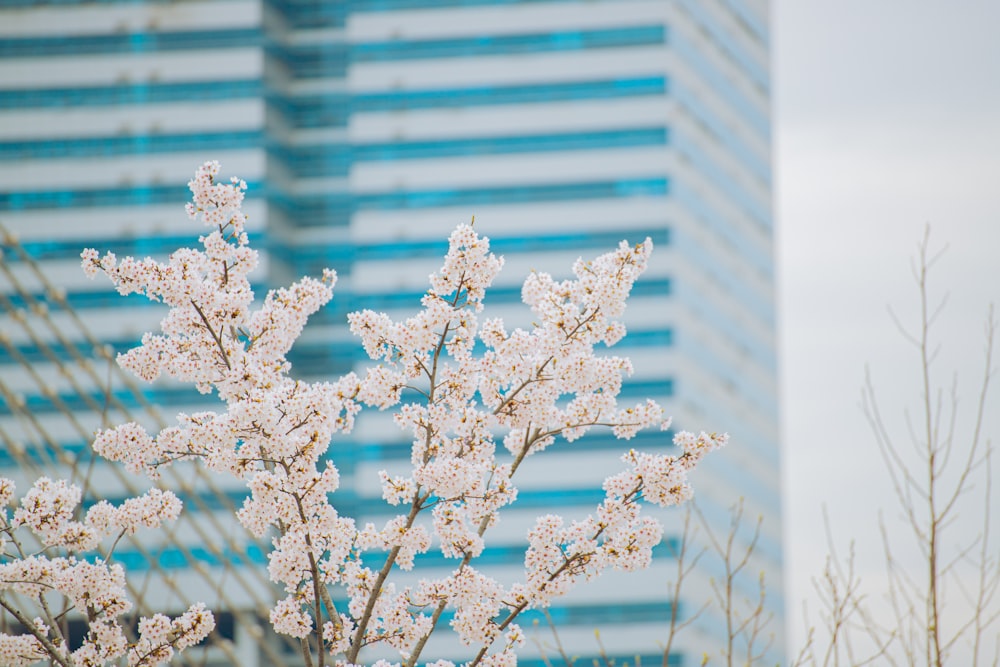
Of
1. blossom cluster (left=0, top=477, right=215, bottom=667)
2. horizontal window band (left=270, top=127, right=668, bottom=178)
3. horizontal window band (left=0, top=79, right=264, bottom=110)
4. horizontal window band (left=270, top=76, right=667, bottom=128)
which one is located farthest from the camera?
horizontal window band (left=0, top=79, right=264, bottom=110)

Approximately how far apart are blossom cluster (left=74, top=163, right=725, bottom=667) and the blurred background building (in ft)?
124

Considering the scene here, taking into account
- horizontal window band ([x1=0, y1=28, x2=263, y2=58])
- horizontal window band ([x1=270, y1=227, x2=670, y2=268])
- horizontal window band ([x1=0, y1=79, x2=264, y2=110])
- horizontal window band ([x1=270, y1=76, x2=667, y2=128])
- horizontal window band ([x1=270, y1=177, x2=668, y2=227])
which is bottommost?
horizontal window band ([x1=270, y1=227, x2=670, y2=268])

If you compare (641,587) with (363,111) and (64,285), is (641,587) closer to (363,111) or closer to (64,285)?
(363,111)

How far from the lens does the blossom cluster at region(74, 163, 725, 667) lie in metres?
3.09

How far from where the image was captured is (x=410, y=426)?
3.35 metres

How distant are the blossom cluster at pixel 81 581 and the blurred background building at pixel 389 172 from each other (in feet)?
124

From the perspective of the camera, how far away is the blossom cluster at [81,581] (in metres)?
3.03

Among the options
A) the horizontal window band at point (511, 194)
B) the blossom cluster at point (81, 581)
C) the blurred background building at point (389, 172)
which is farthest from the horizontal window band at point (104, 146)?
the blossom cluster at point (81, 581)

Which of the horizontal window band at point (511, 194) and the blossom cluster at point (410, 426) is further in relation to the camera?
the horizontal window band at point (511, 194)

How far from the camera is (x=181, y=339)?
341 centimetres

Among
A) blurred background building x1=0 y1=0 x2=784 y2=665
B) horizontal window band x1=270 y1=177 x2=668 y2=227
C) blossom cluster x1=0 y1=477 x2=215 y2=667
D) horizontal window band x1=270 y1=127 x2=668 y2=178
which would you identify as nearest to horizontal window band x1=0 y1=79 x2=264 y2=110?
blurred background building x1=0 y1=0 x2=784 y2=665

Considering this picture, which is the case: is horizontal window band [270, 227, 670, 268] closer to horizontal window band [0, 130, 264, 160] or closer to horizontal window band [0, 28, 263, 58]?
horizontal window band [0, 130, 264, 160]

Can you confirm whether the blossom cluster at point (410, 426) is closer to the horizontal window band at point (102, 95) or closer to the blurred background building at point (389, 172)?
the blurred background building at point (389, 172)

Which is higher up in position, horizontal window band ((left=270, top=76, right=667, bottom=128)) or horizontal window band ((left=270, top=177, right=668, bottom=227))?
horizontal window band ((left=270, top=76, right=667, bottom=128))
